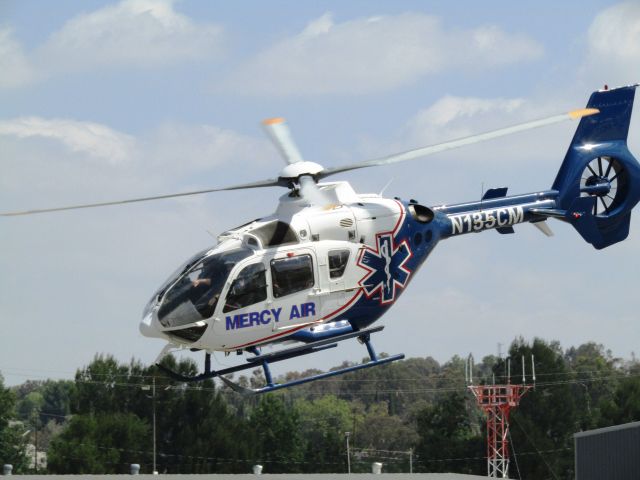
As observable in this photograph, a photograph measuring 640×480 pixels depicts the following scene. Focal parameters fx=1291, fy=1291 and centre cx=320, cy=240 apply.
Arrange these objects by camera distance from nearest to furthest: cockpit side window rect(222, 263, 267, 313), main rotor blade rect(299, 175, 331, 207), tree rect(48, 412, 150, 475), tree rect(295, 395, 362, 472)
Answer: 1. cockpit side window rect(222, 263, 267, 313)
2. main rotor blade rect(299, 175, 331, 207)
3. tree rect(48, 412, 150, 475)
4. tree rect(295, 395, 362, 472)

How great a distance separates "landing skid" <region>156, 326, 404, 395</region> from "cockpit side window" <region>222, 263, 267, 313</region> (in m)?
1.41

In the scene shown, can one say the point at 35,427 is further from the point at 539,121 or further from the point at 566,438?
the point at 539,121

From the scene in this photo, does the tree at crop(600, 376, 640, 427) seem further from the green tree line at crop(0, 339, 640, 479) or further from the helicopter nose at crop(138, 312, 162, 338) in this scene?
the helicopter nose at crop(138, 312, 162, 338)

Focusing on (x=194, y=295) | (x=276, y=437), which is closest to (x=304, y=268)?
(x=194, y=295)

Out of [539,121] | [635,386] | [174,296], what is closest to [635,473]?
A: [539,121]

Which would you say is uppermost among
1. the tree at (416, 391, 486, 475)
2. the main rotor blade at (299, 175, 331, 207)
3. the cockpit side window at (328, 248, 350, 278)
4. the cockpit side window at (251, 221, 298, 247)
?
the main rotor blade at (299, 175, 331, 207)

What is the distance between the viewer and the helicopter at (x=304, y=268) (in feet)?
93.5

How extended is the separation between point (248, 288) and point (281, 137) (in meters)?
5.03

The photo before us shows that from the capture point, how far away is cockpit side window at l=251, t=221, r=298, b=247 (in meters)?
29.2

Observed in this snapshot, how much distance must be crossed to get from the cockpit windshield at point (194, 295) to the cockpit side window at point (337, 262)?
2.51 meters

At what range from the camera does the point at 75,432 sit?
97.1 meters

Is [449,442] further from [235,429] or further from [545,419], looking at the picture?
[235,429]

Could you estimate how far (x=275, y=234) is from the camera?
29.4 m

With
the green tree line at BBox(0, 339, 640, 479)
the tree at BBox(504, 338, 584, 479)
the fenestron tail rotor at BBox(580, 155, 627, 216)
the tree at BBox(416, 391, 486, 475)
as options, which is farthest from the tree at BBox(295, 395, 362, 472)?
the fenestron tail rotor at BBox(580, 155, 627, 216)
